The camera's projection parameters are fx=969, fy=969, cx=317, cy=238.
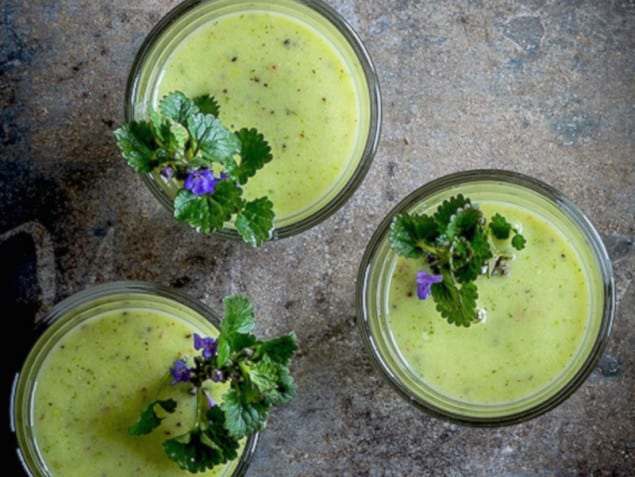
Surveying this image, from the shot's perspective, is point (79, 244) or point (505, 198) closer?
point (505, 198)

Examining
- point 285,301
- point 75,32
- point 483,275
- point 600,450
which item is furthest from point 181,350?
point 600,450

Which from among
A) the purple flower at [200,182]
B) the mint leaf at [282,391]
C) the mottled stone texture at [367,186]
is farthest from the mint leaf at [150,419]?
the purple flower at [200,182]

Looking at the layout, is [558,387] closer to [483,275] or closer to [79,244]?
[483,275]

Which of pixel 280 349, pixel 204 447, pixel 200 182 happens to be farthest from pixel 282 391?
pixel 200 182

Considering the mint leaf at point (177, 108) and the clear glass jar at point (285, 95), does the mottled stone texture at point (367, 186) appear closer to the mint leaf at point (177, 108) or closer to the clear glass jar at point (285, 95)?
the clear glass jar at point (285, 95)

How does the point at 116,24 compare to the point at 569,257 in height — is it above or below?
above

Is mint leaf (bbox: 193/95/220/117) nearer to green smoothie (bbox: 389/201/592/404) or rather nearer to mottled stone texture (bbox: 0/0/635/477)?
mottled stone texture (bbox: 0/0/635/477)
